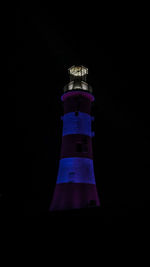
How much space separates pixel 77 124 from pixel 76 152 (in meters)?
2.10

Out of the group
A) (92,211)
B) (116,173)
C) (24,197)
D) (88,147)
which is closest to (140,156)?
(116,173)

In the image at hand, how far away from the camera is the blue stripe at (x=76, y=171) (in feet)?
55.1

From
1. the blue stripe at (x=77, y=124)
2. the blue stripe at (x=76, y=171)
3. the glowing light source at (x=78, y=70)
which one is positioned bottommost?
the blue stripe at (x=76, y=171)

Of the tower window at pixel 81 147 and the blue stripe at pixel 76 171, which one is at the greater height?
the tower window at pixel 81 147

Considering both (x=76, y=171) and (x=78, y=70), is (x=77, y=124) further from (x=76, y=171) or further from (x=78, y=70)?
(x=78, y=70)

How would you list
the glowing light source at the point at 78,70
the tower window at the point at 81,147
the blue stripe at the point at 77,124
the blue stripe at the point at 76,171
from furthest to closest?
the glowing light source at the point at 78,70
the blue stripe at the point at 77,124
the tower window at the point at 81,147
the blue stripe at the point at 76,171

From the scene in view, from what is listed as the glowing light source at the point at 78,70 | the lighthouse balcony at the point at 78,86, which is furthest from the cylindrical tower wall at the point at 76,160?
the glowing light source at the point at 78,70

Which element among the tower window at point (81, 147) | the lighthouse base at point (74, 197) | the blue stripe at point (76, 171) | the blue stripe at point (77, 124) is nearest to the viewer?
the lighthouse base at point (74, 197)

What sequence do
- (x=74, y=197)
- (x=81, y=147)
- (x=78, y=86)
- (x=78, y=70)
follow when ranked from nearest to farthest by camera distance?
1. (x=74, y=197)
2. (x=81, y=147)
3. (x=78, y=86)
4. (x=78, y=70)

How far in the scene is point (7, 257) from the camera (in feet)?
30.0

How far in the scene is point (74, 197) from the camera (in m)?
16.2

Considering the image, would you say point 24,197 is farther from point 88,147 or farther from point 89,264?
point 89,264

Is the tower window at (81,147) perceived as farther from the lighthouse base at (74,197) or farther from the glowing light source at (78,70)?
the glowing light source at (78,70)

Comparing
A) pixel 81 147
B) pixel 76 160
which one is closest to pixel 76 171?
pixel 76 160
